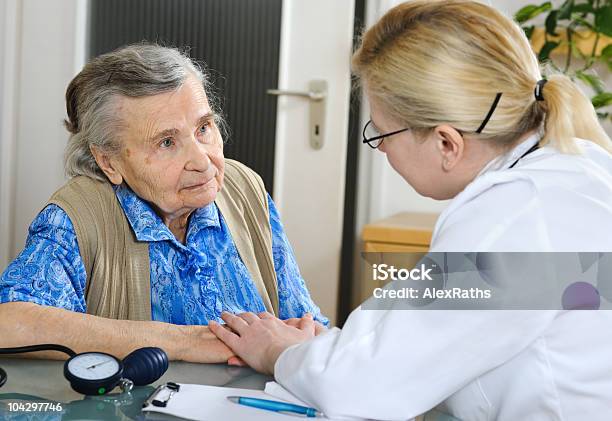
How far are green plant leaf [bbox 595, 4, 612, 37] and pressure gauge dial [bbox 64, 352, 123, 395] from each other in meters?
2.31

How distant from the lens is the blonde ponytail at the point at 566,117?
1.15 metres

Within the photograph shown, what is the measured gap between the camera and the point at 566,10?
289cm

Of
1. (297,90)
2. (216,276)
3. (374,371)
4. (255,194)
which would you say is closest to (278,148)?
(297,90)

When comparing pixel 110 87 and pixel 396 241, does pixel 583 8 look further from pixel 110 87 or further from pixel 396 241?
pixel 110 87

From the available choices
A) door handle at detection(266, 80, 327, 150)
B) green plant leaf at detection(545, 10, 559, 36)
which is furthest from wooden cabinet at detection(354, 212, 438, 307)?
green plant leaf at detection(545, 10, 559, 36)

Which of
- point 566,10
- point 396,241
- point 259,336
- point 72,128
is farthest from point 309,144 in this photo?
point 259,336

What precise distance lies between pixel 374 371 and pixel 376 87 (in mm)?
420

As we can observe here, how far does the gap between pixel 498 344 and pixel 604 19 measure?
2171mm

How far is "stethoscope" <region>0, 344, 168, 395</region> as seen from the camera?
3.72ft

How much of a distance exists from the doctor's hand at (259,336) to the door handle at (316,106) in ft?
6.01

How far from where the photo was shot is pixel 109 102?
1.69 metres

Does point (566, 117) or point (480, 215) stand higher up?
point (566, 117)

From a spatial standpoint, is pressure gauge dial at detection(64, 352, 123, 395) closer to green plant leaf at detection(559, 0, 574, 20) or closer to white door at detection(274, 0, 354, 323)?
white door at detection(274, 0, 354, 323)

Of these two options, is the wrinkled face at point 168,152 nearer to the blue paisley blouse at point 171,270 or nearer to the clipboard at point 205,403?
the blue paisley blouse at point 171,270
